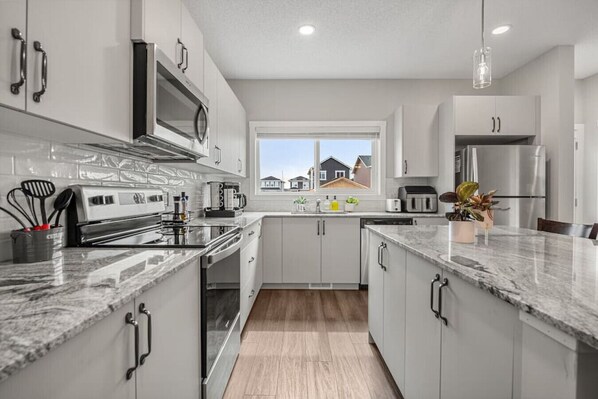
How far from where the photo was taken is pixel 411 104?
3889 mm

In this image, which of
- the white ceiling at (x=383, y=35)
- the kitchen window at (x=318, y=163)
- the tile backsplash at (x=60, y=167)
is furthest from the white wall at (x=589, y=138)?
the tile backsplash at (x=60, y=167)

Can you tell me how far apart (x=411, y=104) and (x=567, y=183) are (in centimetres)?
187

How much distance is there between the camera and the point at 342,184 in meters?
4.16

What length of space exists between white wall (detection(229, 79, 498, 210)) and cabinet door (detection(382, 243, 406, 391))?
98.7 inches

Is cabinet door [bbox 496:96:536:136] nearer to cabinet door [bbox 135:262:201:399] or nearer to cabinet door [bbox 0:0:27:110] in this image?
cabinet door [bbox 135:262:201:399]

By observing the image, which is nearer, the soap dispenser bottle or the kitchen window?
the soap dispenser bottle

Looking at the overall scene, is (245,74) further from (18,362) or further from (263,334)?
(18,362)

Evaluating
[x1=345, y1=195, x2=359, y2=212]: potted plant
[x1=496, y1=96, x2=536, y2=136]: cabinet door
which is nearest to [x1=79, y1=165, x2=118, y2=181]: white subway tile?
[x1=345, y1=195, x2=359, y2=212]: potted plant

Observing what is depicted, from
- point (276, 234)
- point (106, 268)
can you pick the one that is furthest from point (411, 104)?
point (106, 268)

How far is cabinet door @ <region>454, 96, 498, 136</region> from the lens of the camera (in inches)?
132

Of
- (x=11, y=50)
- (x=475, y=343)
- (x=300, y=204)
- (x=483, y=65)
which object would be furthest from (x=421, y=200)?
(x=11, y=50)

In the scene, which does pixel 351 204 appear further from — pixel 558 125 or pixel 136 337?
pixel 136 337

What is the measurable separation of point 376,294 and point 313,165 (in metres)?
2.40

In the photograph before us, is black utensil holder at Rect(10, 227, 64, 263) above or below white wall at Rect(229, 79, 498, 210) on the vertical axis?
below
